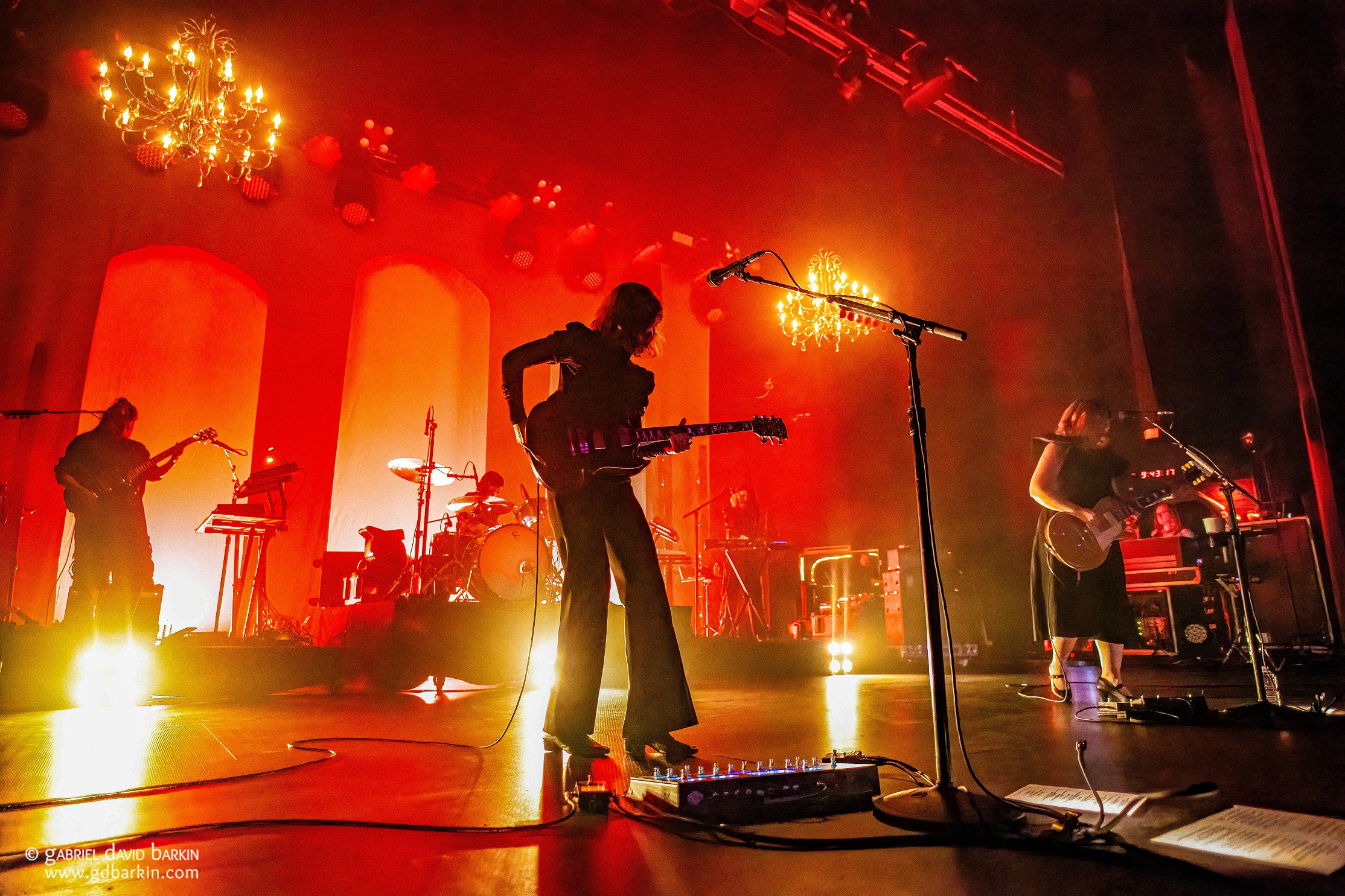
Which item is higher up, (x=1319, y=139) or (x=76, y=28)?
(x=76, y=28)

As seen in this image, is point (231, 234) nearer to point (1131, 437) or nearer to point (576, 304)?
point (576, 304)

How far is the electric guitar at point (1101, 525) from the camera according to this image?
3816 mm

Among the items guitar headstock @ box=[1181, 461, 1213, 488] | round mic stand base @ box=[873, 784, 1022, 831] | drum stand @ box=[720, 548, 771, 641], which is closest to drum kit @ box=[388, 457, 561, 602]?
drum stand @ box=[720, 548, 771, 641]

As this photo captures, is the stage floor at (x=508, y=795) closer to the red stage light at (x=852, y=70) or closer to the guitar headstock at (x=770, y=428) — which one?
the guitar headstock at (x=770, y=428)

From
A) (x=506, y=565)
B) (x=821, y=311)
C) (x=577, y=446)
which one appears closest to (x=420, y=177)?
(x=821, y=311)

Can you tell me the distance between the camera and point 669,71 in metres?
8.02

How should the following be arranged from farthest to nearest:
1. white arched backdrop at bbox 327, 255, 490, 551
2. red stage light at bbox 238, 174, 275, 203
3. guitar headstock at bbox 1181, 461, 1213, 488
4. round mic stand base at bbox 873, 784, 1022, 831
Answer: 1. white arched backdrop at bbox 327, 255, 490, 551
2. red stage light at bbox 238, 174, 275, 203
3. guitar headstock at bbox 1181, 461, 1213, 488
4. round mic stand base at bbox 873, 784, 1022, 831

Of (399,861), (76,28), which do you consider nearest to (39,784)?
(399,861)

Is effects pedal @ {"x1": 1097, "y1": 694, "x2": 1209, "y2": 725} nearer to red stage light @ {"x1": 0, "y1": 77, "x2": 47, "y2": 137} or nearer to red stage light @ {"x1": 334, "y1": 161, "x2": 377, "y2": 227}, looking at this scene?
red stage light @ {"x1": 334, "y1": 161, "x2": 377, "y2": 227}

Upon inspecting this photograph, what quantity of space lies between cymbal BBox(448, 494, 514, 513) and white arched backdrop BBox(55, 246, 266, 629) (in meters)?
3.75

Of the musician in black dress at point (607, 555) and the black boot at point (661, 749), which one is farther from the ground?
the musician in black dress at point (607, 555)

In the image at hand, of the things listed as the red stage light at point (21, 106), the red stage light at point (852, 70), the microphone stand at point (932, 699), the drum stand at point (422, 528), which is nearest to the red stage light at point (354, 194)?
the red stage light at point (21, 106)

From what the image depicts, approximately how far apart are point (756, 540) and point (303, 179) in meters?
8.04

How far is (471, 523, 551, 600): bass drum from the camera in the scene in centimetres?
664
